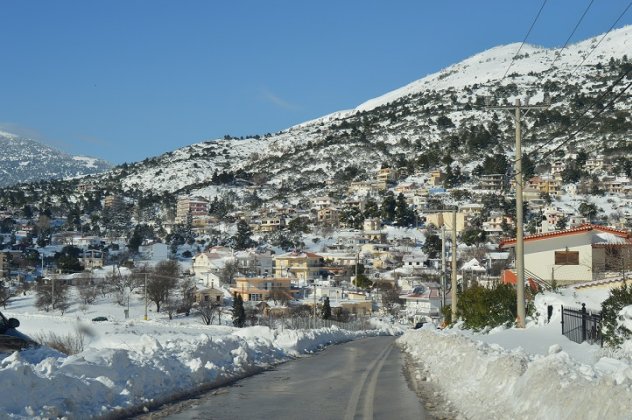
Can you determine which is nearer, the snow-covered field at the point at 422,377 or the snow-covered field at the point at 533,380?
the snow-covered field at the point at 533,380

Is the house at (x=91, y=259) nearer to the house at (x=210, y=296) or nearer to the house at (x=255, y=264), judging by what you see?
the house at (x=255, y=264)

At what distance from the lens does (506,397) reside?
11.2m

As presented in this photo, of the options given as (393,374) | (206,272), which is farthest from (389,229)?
(393,374)

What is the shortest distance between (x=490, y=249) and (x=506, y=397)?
366ft

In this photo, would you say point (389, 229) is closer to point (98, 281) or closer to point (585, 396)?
point (98, 281)

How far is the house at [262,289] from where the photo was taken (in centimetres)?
10233

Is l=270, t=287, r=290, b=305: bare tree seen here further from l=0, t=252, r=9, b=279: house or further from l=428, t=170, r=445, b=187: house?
l=428, t=170, r=445, b=187: house

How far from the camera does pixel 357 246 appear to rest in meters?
145

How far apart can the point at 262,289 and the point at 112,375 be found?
9055 cm

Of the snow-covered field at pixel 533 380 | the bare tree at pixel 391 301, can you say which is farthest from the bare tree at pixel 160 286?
the snow-covered field at pixel 533 380

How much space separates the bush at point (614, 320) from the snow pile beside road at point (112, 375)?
8148 millimetres

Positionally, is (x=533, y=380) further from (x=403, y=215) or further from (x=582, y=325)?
(x=403, y=215)

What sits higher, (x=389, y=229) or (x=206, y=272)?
(x=389, y=229)

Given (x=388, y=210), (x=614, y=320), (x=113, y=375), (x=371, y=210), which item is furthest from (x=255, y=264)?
(x=113, y=375)
